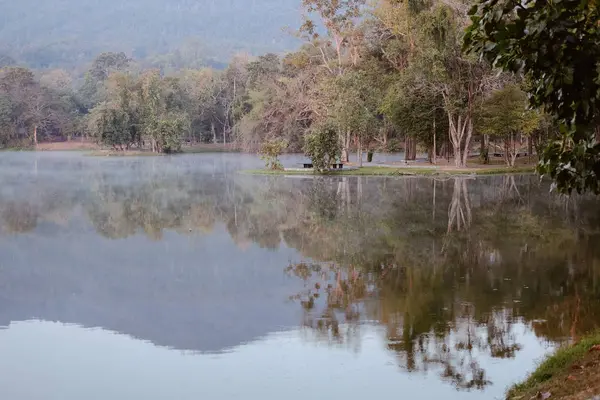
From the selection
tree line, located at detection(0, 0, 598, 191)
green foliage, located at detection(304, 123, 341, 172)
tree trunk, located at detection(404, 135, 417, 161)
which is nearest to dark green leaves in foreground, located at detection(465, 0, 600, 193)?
tree line, located at detection(0, 0, 598, 191)

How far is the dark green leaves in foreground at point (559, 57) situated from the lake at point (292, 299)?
3.15 meters

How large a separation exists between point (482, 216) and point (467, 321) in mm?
12775

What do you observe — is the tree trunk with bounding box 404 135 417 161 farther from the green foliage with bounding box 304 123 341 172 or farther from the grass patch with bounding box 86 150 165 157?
the grass patch with bounding box 86 150 165 157

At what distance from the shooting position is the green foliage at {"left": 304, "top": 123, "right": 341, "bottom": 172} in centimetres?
4150

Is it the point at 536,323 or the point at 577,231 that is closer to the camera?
the point at 536,323

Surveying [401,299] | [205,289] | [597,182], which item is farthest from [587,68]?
[205,289]

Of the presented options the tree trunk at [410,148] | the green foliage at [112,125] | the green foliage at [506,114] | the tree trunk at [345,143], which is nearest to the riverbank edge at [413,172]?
the green foliage at [506,114]

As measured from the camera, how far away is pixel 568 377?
22.8ft

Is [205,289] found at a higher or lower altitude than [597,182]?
lower

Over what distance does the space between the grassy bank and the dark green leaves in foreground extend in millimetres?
1677

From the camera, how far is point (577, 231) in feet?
65.3

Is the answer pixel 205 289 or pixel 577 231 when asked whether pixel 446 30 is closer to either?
pixel 577 231

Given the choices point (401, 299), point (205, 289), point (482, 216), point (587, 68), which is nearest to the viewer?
point (587, 68)

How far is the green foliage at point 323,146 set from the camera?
41500 millimetres
